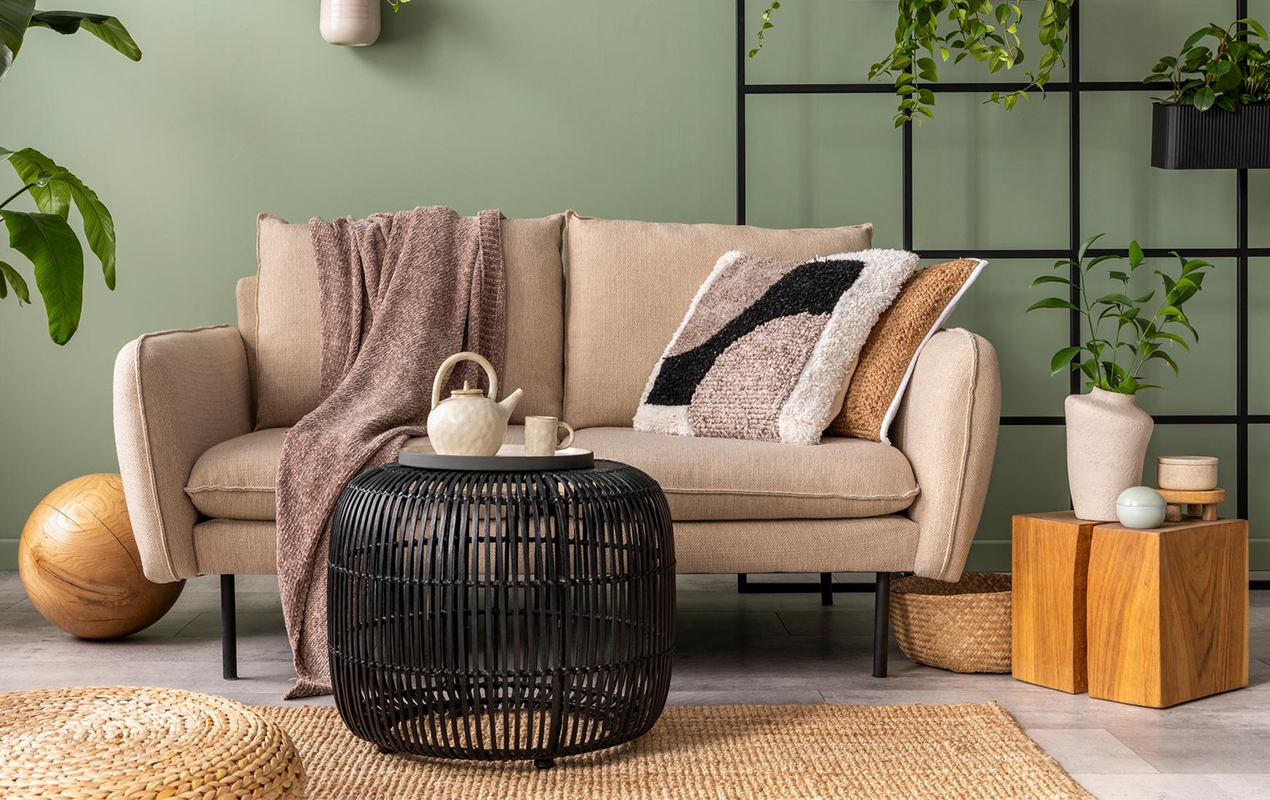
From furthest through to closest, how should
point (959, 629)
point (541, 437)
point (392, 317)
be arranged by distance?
1. point (392, 317)
2. point (959, 629)
3. point (541, 437)

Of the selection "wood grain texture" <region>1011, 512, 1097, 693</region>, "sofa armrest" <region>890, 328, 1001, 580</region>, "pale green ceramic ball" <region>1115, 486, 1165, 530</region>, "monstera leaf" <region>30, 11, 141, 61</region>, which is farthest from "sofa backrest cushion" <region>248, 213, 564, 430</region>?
"pale green ceramic ball" <region>1115, 486, 1165, 530</region>

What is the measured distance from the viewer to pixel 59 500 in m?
2.50

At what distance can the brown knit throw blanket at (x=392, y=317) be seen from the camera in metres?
2.27

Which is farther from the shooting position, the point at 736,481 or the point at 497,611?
the point at 736,481

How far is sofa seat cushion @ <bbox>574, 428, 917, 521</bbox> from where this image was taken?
2.14 m

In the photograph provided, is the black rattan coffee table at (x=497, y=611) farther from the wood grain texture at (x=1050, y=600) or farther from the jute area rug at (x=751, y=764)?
the wood grain texture at (x=1050, y=600)

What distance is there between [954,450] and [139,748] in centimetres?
147

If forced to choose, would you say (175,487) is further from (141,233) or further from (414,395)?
(141,233)

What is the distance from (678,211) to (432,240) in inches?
33.4

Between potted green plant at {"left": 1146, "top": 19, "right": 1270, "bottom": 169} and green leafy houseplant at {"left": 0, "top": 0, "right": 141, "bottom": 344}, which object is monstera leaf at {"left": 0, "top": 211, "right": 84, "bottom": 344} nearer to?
green leafy houseplant at {"left": 0, "top": 0, "right": 141, "bottom": 344}

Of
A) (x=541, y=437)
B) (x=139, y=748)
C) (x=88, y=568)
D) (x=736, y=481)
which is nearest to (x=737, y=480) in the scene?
(x=736, y=481)

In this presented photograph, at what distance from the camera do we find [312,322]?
262cm

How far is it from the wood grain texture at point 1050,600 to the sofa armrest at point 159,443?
5.20 feet

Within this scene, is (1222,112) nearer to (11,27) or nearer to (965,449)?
(965,449)
